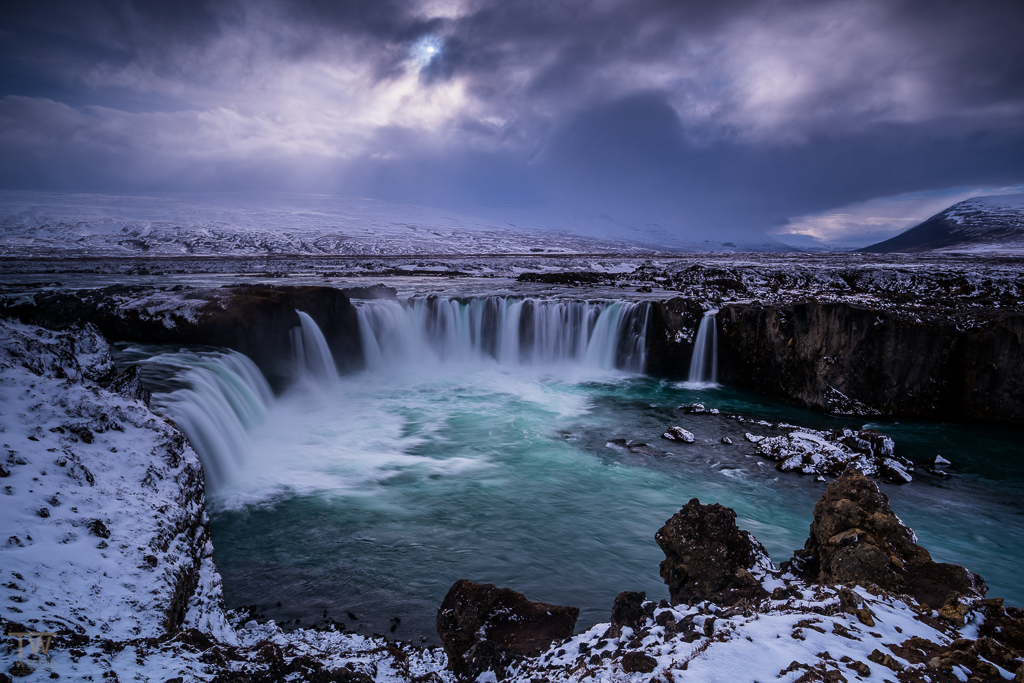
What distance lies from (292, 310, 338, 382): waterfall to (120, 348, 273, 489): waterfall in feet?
6.75

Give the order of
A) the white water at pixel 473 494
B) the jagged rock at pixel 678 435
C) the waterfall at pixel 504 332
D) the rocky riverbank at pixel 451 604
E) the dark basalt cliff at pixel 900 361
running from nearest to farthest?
the rocky riverbank at pixel 451 604 → the white water at pixel 473 494 → the jagged rock at pixel 678 435 → the dark basalt cliff at pixel 900 361 → the waterfall at pixel 504 332

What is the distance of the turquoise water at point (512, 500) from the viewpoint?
6480mm

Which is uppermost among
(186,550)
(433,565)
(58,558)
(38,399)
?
(38,399)

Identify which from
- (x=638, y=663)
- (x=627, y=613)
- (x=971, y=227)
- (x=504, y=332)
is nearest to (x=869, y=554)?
(x=627, y=613)

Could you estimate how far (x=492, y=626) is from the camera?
4.27 meters

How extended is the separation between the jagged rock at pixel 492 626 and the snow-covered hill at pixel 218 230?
62445 millimetres

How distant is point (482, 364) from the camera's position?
1983 cm

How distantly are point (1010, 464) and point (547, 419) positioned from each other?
1047cm

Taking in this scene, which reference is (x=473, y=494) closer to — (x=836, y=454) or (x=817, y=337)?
(x=836, y=454)

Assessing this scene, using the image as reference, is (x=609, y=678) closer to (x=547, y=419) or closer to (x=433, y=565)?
(x=433, y=565)

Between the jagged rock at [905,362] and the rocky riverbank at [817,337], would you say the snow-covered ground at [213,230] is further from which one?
the jagged rock at [905,362]

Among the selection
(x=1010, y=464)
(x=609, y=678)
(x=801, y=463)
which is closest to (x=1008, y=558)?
(x=801, y=463)

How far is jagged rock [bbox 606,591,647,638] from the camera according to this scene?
3.81m

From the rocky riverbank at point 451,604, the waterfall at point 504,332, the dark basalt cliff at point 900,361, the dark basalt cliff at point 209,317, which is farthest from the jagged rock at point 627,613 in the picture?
the waterfall at point 504,332
